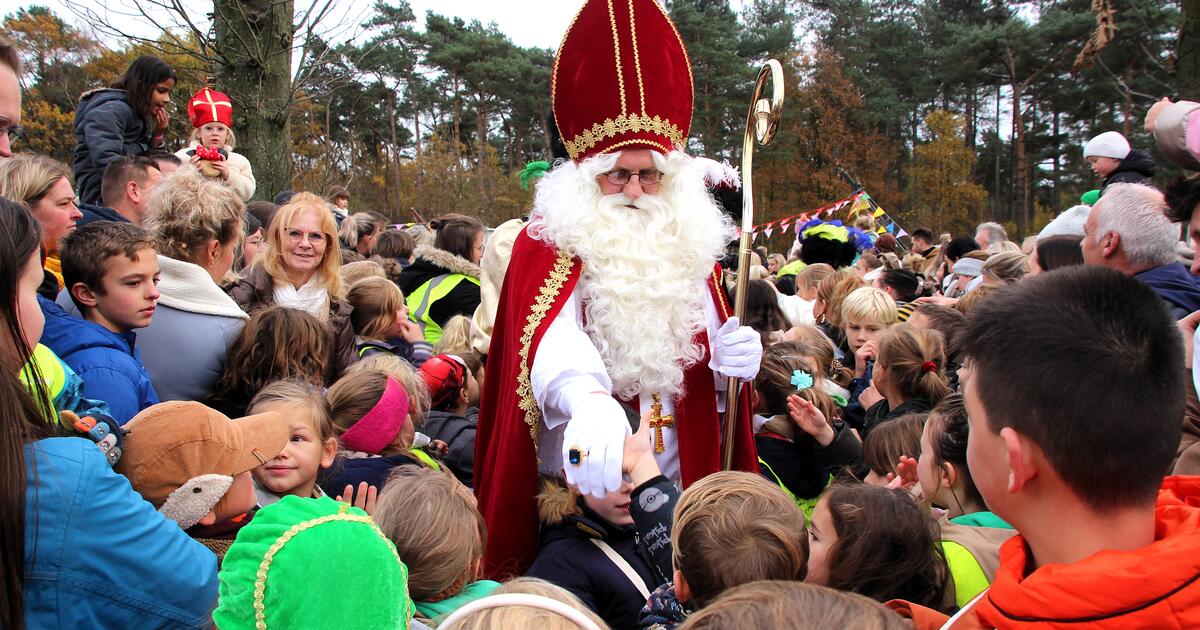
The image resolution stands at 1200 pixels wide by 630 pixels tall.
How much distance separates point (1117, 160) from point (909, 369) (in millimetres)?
3973

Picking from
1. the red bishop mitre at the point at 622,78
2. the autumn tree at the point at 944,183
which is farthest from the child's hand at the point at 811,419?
the autumn tree at the point at 944,183

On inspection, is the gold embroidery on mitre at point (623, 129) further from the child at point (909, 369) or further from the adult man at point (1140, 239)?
the adult man at point (1140, 239)

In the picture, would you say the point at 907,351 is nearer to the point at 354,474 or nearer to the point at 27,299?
the point at 354,474

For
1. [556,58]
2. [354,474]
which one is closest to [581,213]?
[556,58]

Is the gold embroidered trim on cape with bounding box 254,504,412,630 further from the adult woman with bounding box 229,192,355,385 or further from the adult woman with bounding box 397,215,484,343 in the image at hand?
the adult woman with bounding box 397,215,484,343

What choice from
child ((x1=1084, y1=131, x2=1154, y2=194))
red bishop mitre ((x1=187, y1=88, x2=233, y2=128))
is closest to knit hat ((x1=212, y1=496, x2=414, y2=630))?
red bishop mitre ((x1=187, y1=88, x2=233, y2=128))

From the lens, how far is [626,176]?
2934 mm

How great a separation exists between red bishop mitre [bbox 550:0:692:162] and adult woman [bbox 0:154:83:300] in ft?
5.65

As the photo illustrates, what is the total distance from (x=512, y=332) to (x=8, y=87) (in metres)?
1.64

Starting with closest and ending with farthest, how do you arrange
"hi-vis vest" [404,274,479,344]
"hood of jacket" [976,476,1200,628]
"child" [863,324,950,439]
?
"hood of jacket" [976,476,1200,628] < "child" [863,324,950,439] < "hi-vis vest" [404,274,479,344]

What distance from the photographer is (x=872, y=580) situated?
1922mm

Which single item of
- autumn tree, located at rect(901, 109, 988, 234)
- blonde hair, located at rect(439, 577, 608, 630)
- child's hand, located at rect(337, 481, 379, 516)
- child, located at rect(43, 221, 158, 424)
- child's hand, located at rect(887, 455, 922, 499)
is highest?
autumn tree, located at rect(901, 109, 988, 234)

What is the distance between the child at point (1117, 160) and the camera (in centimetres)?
596

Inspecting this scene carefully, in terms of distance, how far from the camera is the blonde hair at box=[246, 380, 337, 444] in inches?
105
